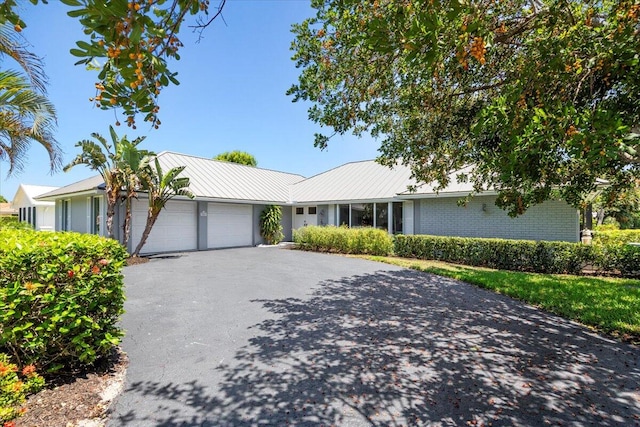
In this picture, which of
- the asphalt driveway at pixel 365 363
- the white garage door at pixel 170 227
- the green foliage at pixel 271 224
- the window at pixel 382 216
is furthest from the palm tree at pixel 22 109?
the window at pixel 382 216

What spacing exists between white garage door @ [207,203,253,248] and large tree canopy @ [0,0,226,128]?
53.2 feet

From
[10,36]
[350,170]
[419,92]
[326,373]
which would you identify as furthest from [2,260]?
[350,170]

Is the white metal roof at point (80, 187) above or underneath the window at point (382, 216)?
above

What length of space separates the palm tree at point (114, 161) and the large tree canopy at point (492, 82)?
368 inches

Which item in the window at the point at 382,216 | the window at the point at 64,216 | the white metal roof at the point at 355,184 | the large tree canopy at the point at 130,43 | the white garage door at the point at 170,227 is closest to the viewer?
the large tree canopy at the point at 130,43

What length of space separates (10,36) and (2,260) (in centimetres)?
552

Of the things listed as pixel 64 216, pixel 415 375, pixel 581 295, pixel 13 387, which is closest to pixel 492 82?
pixel 581 295

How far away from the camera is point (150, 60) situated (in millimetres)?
2090

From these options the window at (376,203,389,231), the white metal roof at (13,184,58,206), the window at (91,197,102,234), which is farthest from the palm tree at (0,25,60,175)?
the white metal roof at (13,184,58,206)

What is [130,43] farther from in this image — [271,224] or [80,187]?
[80,187]

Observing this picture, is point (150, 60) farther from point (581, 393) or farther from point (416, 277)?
point (416, 277)

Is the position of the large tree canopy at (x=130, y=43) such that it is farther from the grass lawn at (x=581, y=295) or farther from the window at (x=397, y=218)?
the window at (x=397, y=218)

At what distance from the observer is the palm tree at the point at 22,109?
6223mm

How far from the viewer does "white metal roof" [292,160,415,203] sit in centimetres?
1836
